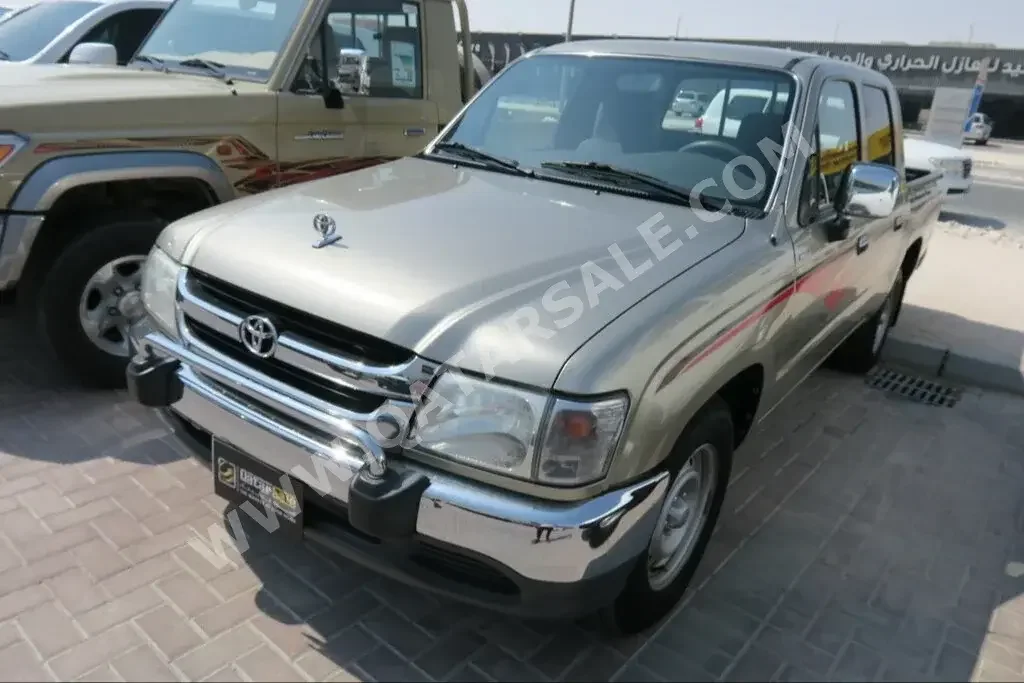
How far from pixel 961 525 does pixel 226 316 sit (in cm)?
333

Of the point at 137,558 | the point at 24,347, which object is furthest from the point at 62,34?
the point at 137,558

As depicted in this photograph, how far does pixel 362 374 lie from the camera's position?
2258mm

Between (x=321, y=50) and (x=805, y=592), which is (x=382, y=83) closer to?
(x=321, y=50)

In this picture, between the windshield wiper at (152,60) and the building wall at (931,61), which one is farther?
the building wall at (931,61)

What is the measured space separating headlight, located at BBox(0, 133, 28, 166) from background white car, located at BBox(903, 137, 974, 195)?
11.8 metres

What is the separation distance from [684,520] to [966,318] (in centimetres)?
534

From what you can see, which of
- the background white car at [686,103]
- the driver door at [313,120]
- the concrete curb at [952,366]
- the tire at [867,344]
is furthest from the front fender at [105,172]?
the concrete curb at [952,366]

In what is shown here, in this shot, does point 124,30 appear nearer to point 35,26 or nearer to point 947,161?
point 35,26

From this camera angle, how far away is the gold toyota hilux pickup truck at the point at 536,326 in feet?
7.08

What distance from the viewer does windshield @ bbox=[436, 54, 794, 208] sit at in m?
3.26

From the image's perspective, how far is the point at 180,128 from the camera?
165 inches

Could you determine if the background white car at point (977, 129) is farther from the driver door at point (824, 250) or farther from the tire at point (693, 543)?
the tire at point (693, 543)

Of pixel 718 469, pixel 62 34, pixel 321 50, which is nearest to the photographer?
pixel 718 469

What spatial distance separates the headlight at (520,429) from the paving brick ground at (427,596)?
86 cm
